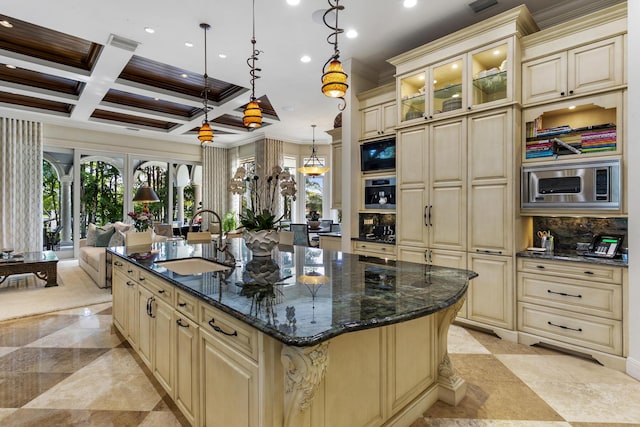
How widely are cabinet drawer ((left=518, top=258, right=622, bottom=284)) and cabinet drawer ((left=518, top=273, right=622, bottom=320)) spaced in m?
0.04

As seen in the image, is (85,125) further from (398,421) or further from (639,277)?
(639,277)

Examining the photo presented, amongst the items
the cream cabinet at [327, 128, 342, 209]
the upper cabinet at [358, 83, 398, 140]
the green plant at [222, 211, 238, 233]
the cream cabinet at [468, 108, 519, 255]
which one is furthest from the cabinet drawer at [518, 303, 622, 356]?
the green plant at [222, 211, 238, 233]

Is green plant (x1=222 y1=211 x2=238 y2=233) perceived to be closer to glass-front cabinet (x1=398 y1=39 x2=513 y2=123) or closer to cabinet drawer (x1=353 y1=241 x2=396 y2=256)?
cabinet drawer (x1=353 y1=241 x2=396 y2=256)

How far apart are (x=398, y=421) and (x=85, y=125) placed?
28.4 feet

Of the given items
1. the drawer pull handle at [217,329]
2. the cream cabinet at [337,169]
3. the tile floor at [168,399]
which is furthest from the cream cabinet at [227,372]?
the cream cabinet at [337,169]

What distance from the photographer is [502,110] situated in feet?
10.3

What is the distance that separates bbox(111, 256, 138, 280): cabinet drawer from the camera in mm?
2593

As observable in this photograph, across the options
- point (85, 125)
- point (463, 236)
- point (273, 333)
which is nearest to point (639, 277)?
point (463, 236)

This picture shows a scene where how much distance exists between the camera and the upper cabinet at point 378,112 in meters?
4.20

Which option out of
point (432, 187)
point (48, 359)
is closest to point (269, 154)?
point (432, 187)

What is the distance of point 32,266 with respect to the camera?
4.77 metres

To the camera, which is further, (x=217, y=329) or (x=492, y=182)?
(x=492, y=182)

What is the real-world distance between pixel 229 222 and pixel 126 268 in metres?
6.81

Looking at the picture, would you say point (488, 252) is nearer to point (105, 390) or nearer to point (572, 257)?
point (572, 257)
